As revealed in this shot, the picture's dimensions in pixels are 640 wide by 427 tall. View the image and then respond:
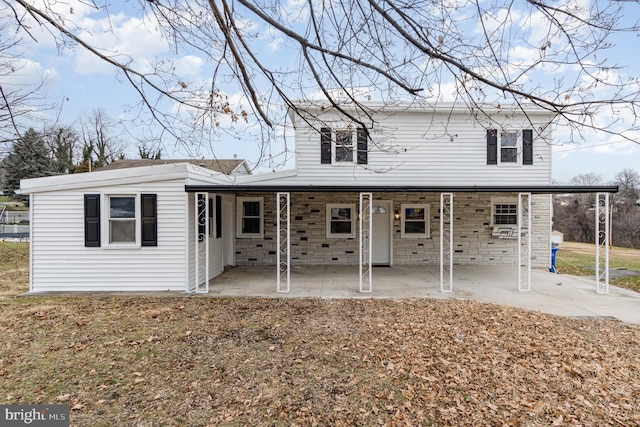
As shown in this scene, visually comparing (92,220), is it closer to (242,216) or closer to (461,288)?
(242,216)

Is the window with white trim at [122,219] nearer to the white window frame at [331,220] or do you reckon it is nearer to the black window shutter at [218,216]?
the black window shutter at [218,216]

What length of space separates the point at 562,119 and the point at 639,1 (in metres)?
0.95

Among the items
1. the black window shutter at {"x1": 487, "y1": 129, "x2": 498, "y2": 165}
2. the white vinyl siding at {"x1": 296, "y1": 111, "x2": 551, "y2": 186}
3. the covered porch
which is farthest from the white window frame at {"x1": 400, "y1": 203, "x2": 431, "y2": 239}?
the black window shutter at {"x1": 487, "y1": 129, "x2": 498, "y2": 165}

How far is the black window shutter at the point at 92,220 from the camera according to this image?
7.34m

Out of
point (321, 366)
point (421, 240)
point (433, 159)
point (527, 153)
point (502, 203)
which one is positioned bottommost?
point (321, 366)

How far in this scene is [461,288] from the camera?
7809 millimetres

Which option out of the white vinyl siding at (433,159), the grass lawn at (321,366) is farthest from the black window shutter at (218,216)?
the grass lawn at (321,366)

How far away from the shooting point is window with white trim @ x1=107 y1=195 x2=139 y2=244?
24.5 feet

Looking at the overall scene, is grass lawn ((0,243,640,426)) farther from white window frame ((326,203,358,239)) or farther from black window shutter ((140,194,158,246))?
white window frame ((326,203,358,239))

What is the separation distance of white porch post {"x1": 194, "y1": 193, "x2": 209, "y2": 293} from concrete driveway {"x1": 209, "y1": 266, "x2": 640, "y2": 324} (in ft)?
0.96

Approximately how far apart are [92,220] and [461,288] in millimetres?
8381

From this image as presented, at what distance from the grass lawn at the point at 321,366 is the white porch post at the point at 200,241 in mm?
1438

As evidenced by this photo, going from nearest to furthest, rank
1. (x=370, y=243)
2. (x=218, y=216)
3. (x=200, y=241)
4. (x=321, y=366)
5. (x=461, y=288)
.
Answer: (x=321, y=366), (x=370, y=243), (x=461, y=288), (x=200, y=241), (x=218, y=216)

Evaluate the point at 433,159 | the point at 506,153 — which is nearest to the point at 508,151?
the point at 506,153
